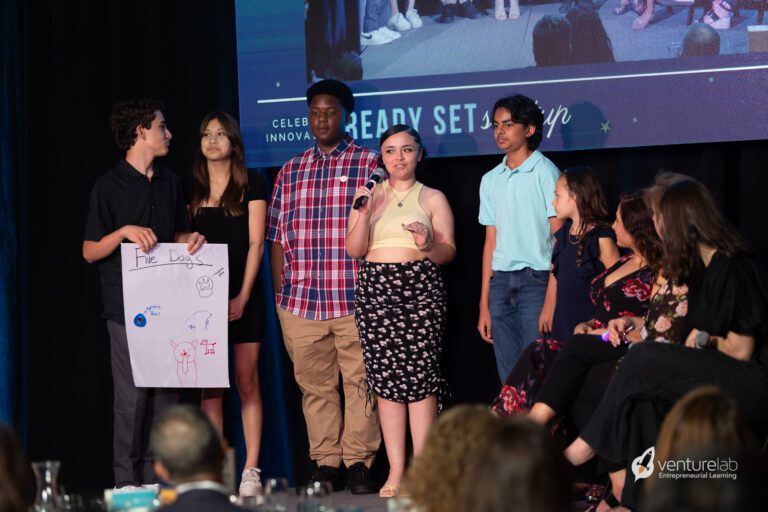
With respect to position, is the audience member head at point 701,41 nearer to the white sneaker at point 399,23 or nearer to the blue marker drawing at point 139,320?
the white sneaker at point 399,23

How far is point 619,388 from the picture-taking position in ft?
10.7

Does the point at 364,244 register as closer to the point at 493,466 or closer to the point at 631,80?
the point at 631,80

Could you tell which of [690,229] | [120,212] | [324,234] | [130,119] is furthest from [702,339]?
[130,119]

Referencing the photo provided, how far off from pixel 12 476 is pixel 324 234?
9.48 feet

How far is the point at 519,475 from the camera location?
1502 mm

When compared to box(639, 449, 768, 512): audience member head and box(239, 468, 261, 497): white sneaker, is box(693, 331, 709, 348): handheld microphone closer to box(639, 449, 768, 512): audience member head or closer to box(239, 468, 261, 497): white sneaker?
box(639, 449, 768, 512): audience member head

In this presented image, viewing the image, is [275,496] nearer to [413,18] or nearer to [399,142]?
[399,142]

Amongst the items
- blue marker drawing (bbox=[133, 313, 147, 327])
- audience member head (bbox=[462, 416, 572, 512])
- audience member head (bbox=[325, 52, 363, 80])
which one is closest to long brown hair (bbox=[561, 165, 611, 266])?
audience member head (bbox=[325, 52, 363, 80])

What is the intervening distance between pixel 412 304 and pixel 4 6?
2574 millimetres

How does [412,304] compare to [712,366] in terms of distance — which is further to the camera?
[412,304]

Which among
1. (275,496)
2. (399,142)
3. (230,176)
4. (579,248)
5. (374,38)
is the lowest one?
(275,496)

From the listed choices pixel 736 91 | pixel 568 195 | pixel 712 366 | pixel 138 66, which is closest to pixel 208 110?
pixel 138 66

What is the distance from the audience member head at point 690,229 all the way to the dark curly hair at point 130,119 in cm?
232

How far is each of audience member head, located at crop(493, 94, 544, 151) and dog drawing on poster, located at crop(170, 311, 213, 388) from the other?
5.10ft
